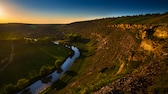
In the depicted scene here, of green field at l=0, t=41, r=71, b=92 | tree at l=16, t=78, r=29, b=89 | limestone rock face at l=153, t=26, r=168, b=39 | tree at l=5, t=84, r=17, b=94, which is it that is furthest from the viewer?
green field at l=0, t=41, r=71, b=92

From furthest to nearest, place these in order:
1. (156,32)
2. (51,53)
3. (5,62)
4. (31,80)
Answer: (51,53) → (5,62) → (31,80) → (156,32)

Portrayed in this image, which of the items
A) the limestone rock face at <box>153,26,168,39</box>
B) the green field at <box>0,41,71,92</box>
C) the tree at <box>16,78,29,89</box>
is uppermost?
the limestone rock face at <box>153,26,168,39</box>

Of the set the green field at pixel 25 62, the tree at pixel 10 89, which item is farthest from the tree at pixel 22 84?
the green field at pixel 25 62

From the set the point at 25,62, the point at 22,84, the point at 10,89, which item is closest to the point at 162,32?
the point at 22,84

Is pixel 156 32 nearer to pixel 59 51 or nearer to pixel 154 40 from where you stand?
pixel 154 40

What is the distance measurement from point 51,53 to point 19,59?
30.1 metres

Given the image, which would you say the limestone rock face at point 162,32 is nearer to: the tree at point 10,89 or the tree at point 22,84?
the tree at point 22,84

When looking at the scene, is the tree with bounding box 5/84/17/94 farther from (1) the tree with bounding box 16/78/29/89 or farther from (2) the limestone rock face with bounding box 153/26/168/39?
(2) the limestone rock face with bounding box 153/26/168/39

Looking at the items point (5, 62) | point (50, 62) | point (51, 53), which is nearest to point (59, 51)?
point (51, 53)

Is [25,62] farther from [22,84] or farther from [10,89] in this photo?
[10,89]

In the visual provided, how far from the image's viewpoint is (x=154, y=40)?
254 feet

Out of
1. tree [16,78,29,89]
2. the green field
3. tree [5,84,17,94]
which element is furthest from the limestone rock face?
the green field

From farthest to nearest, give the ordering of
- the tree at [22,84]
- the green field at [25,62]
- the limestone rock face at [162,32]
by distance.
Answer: the green field at [25,62]
the tree at [22,84]
the limestone rock face at [162,32]

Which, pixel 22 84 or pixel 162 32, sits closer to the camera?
pixel 162 32
